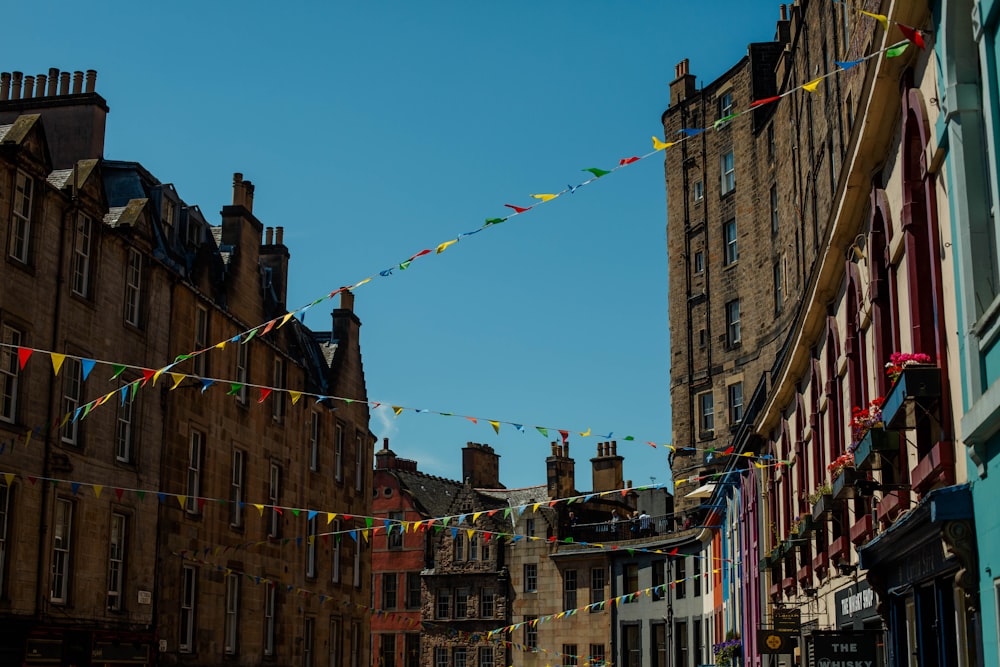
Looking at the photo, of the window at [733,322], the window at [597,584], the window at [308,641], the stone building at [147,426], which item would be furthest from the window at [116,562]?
the window at [597,584]

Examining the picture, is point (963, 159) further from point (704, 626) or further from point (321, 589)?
point (704, 626)

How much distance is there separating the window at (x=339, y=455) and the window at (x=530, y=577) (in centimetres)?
2343

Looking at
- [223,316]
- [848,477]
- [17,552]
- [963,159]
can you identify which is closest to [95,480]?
[17,552]

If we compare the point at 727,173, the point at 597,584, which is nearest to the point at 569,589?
the point at 597,584

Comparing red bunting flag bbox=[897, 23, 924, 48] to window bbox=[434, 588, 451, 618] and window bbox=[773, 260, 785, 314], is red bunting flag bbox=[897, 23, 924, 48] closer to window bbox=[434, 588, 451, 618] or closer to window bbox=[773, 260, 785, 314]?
window bbox=[773, 260, 785, 314]

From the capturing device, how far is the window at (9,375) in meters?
22.4

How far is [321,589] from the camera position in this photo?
38.0m

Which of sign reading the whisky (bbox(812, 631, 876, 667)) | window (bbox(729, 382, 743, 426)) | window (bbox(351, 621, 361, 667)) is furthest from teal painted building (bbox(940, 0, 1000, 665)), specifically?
window (bbox(351, 621, 361, 667))

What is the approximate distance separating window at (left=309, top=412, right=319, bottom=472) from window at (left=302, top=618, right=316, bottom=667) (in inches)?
184

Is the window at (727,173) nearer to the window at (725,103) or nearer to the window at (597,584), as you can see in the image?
the window at (725,103)

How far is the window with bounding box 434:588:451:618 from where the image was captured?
206 feet

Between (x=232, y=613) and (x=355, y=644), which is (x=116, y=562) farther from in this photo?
(x=355, y=644)

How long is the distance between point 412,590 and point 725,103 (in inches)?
1257

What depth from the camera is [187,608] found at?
96.0 ft
